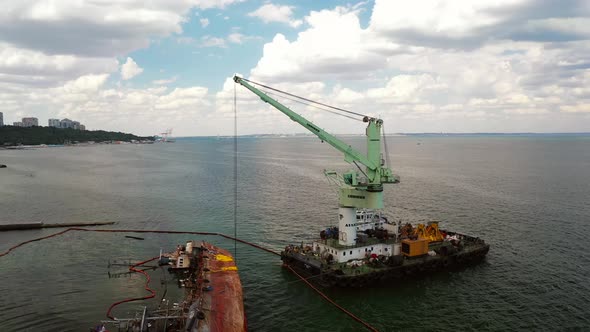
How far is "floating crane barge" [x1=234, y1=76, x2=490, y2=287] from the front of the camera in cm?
3750

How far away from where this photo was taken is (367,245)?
39.7m

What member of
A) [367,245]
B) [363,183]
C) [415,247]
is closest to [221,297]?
[367,245]

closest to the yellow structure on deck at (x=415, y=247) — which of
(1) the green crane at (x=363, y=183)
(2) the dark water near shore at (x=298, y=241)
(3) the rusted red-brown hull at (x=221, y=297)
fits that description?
(2) the dark water near shore at (x=298, y=241)

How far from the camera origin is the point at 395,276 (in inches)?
1512

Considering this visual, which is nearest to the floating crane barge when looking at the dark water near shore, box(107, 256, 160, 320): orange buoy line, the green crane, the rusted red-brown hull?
the green crane

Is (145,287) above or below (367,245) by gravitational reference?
below

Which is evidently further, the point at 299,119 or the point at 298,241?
the point at 298,241

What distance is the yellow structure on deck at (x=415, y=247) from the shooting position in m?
40.1

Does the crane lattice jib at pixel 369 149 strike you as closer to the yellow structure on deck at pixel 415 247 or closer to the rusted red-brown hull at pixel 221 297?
the yellow structure on deck at pixel 415 247

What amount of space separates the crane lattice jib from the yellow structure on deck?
6.34 meters

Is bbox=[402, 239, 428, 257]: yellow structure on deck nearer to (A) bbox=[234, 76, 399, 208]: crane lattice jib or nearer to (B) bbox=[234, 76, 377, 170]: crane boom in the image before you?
(A) bbox=[234, 76, 399, 208]: crane lattice jib

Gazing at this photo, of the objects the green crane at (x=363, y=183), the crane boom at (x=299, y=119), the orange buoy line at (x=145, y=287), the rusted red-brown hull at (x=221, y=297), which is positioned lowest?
the orange buoy line at (x=145, y=287)

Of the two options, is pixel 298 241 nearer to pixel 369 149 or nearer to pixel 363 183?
pixel 363 183

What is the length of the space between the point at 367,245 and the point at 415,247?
509 cm
